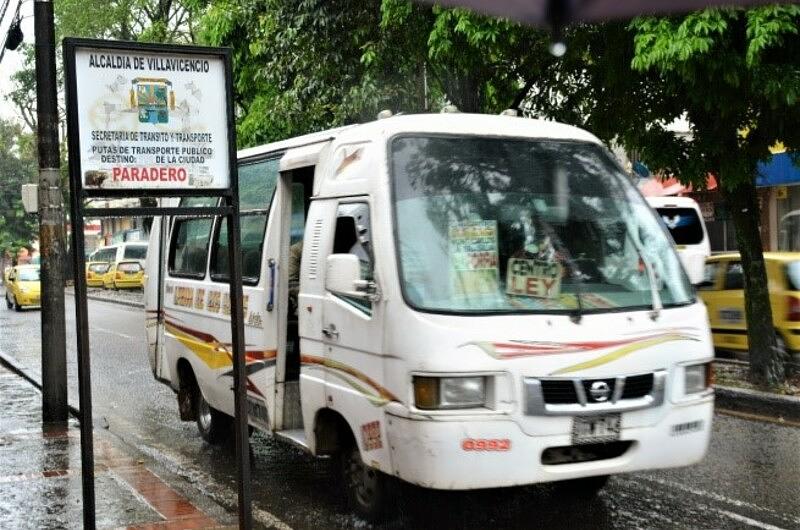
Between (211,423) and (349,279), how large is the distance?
12.3 feet

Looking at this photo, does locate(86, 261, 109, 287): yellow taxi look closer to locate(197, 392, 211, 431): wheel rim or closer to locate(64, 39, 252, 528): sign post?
locate(197, 392, 211, 431): wheel rim

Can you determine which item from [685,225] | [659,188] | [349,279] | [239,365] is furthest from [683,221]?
[239,365]

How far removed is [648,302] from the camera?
5.75 meters

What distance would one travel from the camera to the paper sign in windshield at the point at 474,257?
5.49 m

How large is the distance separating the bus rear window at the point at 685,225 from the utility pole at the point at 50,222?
12.6 m

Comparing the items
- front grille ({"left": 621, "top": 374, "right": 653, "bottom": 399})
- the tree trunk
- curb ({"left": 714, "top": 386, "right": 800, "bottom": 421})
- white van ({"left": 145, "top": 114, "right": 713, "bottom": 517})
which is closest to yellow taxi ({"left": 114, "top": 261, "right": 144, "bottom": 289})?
the tree trunk

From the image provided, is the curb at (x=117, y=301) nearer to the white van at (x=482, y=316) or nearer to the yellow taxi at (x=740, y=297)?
the yellow taxi at (x=740, y=297)

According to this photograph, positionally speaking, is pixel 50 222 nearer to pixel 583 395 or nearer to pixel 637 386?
pixel 583 395

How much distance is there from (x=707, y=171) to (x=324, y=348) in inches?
242

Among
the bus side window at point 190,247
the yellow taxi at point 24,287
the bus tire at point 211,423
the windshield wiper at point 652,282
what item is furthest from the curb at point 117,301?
the windshield wiper at point 652,282

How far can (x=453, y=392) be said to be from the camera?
5.18 meters

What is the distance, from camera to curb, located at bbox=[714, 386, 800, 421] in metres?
9.99

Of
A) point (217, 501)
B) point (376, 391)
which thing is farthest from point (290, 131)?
point (376, 391)

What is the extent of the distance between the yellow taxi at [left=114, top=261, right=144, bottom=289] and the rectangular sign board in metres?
36.2
